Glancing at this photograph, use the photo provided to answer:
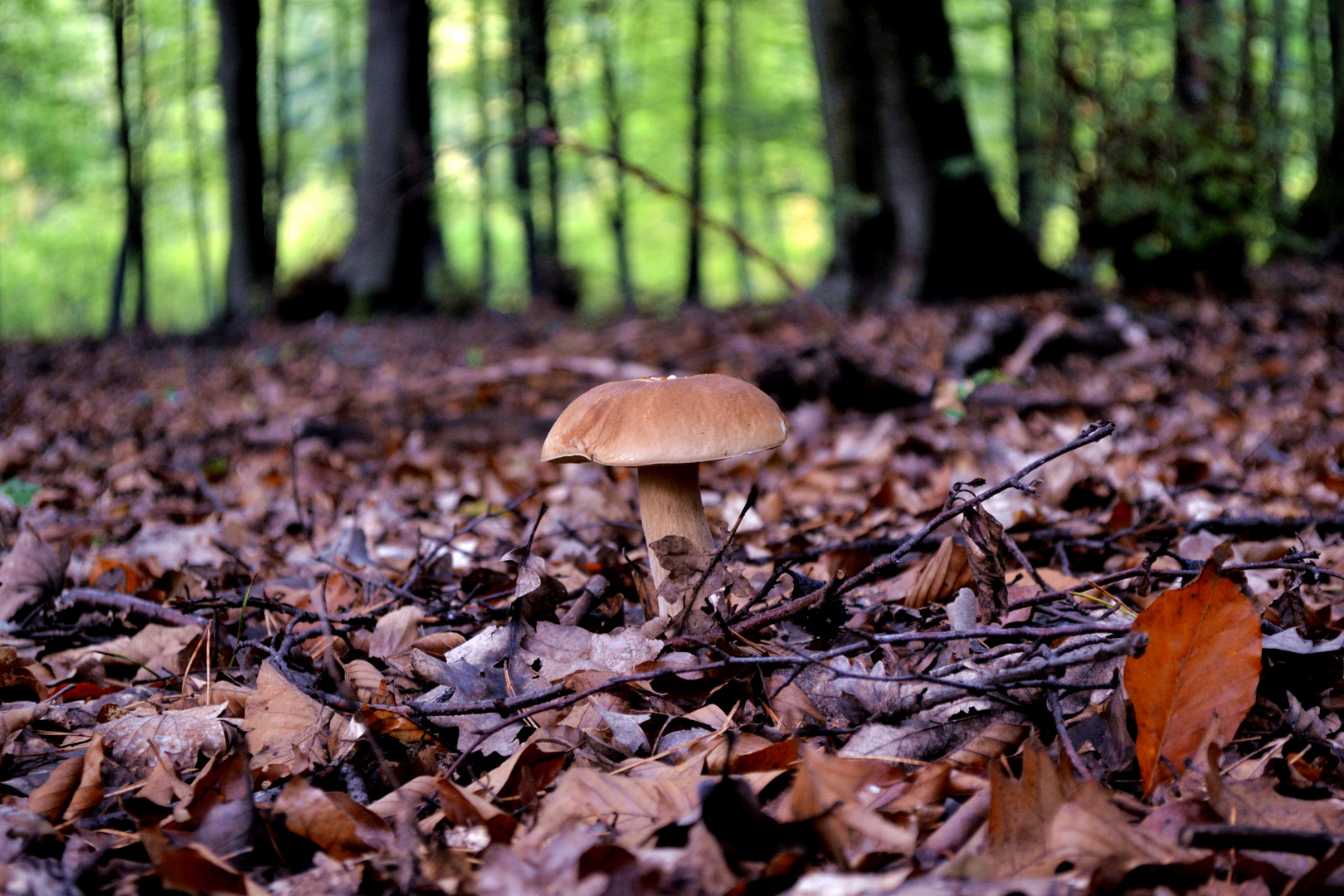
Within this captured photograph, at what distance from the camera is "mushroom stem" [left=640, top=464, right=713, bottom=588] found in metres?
2.05

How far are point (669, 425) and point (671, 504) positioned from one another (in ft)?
1.12

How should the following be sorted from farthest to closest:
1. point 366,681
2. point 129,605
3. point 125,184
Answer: point 125,184
point 129,605
point 366,681

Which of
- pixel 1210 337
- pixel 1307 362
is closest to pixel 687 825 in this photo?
pixel 1307 362

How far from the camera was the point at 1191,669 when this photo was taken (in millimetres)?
1506

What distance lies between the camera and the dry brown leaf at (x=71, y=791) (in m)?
1.58

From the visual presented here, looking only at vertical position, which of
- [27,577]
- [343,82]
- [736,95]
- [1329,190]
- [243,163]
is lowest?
[27,577]

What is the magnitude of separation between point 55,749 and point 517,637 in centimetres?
97

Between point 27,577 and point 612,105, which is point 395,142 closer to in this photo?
point 612,105

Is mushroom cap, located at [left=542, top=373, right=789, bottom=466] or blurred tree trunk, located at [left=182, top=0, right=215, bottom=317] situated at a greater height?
blurred tree trunk, located at [left=182, top=0, right=215, bottom=317]

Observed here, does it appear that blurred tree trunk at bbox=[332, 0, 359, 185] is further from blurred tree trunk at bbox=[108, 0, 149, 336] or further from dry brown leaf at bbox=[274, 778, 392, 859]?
dry brown leaf at bbox=[274, 778, 392, 859]

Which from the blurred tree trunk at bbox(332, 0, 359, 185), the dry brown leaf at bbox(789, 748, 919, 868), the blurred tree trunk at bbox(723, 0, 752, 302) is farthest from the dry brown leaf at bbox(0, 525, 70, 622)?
the blurred tree trunk at bbox(332, 0, 359, 185)

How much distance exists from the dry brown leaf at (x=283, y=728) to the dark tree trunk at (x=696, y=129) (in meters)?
17.3

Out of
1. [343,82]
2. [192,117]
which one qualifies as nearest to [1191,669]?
[192,117]

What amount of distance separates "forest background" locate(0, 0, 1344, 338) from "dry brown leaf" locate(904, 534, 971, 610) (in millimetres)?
1662
